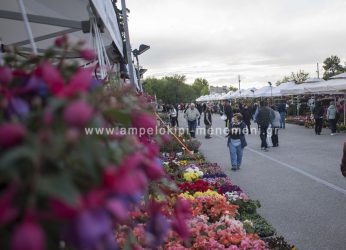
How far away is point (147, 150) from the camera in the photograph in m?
1.00

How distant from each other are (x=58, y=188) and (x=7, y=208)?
0.08m

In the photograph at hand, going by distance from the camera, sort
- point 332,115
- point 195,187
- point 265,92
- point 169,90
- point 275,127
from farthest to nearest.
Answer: point 169,90 < point 265,92 < point 332,115 < point 275,127 < point 195,187

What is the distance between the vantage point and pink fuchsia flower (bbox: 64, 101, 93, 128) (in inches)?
25.8

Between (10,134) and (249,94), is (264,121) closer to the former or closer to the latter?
(10,134)

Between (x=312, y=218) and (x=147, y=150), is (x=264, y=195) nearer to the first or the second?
(x=312, y=218)

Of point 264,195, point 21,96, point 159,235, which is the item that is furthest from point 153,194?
point 264,195

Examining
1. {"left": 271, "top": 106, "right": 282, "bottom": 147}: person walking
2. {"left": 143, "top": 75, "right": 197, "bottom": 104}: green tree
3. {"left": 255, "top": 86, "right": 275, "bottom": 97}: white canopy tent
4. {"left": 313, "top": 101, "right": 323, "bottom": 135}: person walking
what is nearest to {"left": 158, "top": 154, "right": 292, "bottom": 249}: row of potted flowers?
{"left": 271, "top": 106, "right": 282, "bottom": 147}: person walking

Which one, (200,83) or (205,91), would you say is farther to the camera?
(200,83)

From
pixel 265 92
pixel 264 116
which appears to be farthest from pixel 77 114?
pixel 265 92

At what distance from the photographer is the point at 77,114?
0.66 m

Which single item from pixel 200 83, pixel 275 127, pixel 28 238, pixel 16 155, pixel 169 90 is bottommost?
pixel 275 127

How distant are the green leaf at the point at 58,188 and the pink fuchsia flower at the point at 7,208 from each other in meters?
0.05

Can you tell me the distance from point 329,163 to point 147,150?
38.3ft

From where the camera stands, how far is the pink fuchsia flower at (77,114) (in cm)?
66
